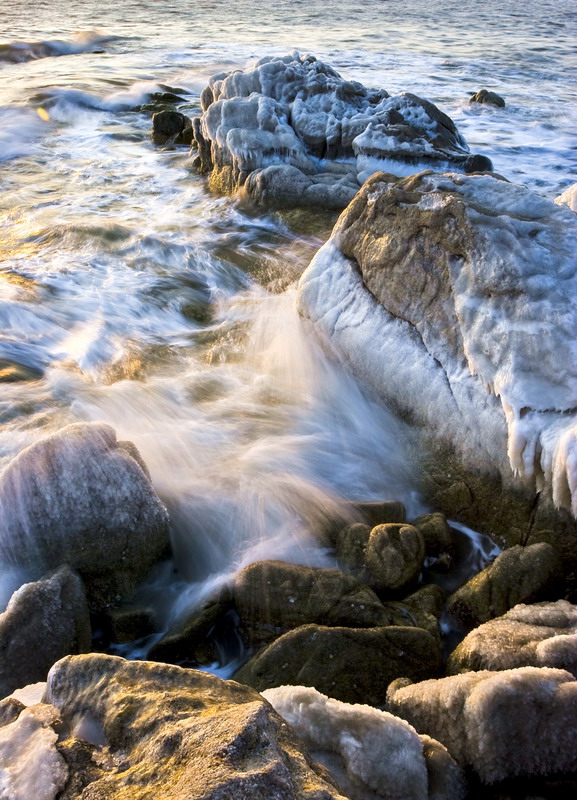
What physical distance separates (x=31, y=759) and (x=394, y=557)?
2.03 m

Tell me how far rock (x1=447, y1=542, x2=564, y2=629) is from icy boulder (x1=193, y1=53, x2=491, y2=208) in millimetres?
5466

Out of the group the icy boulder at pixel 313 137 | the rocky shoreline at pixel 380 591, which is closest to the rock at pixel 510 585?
the rocky shoreline at pixel 380 591

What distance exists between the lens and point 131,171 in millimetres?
10359

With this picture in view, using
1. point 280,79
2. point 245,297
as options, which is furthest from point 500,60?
point 245,297

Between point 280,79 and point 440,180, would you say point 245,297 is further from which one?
point 280,79

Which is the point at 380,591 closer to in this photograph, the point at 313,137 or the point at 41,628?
the point at 41,628

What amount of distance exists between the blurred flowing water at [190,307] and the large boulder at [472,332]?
0.32 meters

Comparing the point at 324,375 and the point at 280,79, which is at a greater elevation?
the point at 280,79

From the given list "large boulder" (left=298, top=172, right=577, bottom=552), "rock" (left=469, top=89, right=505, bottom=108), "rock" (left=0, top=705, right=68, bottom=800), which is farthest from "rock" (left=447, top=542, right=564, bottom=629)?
"rock" (left=469, top=89, right=505, bottom=108)

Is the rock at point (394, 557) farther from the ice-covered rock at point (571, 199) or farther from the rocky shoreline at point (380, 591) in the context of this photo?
the ice-covered rock at point (571, 199)

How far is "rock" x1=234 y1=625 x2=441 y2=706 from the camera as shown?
2838 mm

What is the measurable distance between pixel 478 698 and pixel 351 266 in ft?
11.0

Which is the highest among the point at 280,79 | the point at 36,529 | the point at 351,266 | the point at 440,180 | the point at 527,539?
the point at 280,79

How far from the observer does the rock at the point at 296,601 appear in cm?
320
